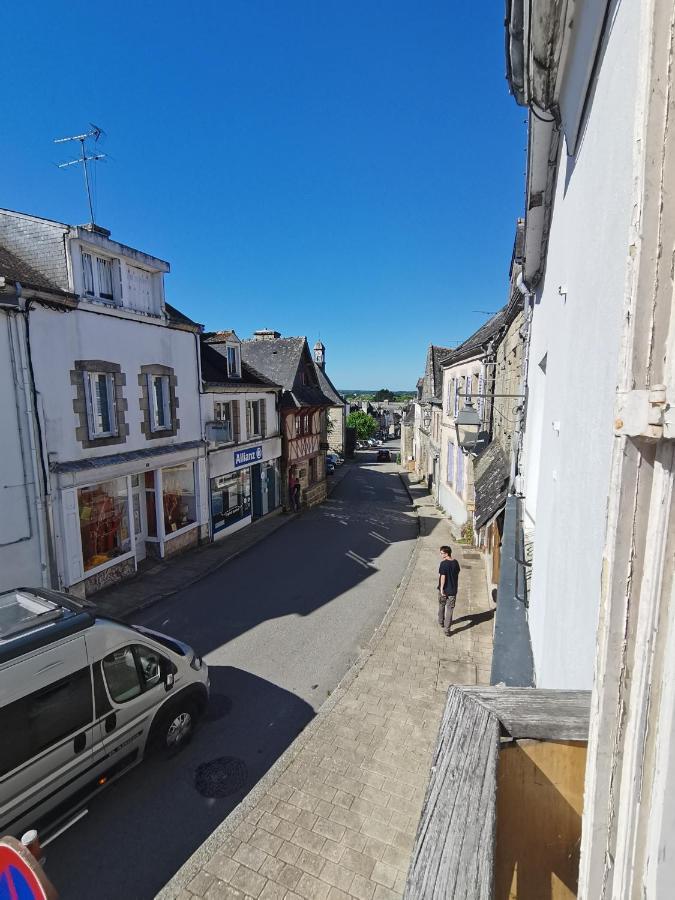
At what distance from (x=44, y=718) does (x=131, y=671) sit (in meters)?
1.06

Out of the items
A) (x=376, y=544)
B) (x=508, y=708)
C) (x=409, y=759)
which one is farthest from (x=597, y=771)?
(x=376, y=544)

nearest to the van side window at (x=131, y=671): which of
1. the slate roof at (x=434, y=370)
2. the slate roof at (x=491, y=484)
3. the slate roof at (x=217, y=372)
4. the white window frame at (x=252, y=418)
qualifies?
the slate roof at (x=491, y=484)

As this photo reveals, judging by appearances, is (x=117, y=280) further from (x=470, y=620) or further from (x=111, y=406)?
(x=470, y=620)

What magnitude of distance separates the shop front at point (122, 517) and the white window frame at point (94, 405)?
86 cm

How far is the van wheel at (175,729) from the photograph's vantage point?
6102 millimetres

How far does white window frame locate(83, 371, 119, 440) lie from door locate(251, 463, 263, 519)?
7.44m

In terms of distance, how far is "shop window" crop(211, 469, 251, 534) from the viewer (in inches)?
645

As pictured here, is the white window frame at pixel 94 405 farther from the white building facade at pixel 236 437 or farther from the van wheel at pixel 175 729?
the van wheel at pixel 175 729

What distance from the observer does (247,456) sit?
59.5ft

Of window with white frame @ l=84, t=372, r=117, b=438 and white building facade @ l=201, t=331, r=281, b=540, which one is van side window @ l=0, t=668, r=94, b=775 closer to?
window with white frame @ l=84, t=372, r=117, b=438

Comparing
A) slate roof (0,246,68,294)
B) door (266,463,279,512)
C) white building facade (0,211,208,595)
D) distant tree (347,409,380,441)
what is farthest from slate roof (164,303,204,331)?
distant tree (347,409,380,441)

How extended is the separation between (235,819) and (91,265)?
11.5m

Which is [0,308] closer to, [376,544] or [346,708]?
[346,708]

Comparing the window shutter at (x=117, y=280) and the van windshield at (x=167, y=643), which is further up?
the window shutter at (x=117, y=280)
